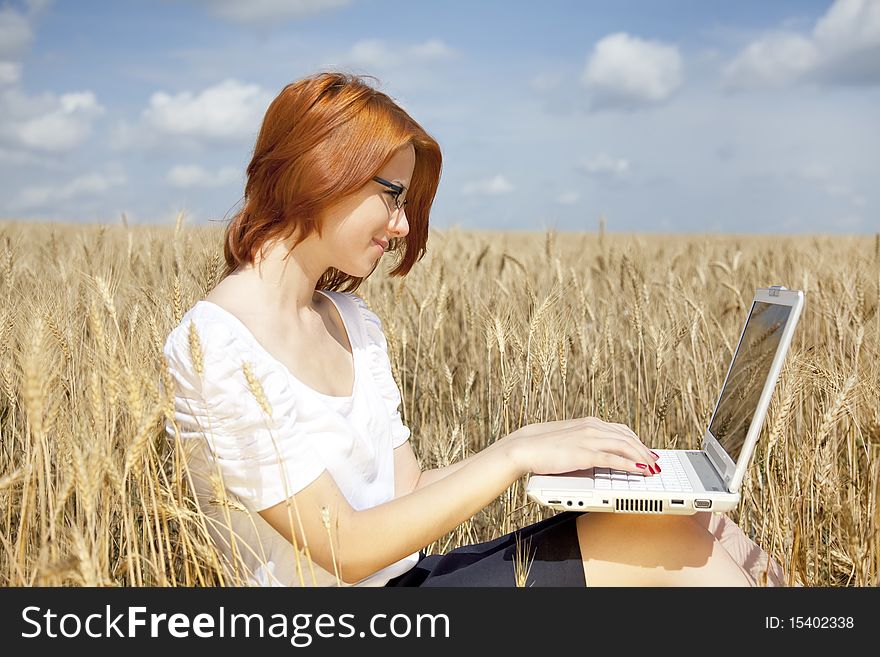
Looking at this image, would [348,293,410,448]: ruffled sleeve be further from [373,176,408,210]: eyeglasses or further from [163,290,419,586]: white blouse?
[373,176,408,210]: eyeglasses

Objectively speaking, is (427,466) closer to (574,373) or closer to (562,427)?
(574,373)

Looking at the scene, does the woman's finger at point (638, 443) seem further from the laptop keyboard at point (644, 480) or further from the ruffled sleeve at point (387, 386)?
the ruffled sleeve at point (387, 386)

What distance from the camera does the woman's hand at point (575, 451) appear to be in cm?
123

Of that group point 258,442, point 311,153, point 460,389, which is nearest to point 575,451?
point 258,442

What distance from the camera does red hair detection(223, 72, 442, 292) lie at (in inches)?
53.2

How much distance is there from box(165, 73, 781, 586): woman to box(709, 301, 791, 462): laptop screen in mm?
150

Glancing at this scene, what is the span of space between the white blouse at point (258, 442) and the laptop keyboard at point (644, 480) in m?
0.39

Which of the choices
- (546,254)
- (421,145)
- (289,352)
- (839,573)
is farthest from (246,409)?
(546,254)

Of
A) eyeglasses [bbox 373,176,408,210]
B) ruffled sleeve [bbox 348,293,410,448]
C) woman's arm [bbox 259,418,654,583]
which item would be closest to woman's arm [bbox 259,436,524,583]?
woman's arm [bbox 259,418,654,583]

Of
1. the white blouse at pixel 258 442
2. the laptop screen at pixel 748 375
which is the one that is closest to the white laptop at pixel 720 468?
the laptop screen at pixel 748 375

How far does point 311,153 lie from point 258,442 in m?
0.50

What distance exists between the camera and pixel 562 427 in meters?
1.34

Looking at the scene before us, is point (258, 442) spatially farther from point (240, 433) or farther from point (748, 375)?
point (748, 375)

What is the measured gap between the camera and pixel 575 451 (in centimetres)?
124
